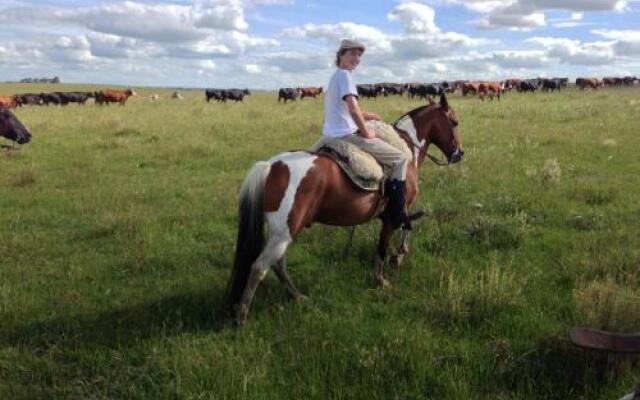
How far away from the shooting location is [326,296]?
627 cm

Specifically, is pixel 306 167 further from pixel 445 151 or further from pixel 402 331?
pixel 445 151

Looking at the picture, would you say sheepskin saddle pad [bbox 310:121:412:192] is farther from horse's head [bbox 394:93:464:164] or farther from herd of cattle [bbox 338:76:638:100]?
herd of cattle [bbox 338:76:638:100]

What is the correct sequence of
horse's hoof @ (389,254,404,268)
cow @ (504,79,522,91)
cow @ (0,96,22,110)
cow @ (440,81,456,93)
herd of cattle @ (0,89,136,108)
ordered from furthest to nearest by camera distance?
cow @ (504,79,522,91), cow @ (440,81,456,93), herd of cattle @ (0,89,136,108), cow @ (0,96,22,110), horse's hoof @ (389,254,404,268)

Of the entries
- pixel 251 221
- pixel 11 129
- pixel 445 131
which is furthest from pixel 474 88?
pixel 251 221

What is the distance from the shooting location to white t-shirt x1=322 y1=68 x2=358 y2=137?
237 inches

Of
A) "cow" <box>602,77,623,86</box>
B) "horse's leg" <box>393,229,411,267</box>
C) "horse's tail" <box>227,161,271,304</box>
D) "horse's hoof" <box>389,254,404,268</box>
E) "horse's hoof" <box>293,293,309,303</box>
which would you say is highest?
"cow" <box>602,77,623,86</box>

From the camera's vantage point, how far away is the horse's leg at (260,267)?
5504mm

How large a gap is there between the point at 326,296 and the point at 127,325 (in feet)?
6.65

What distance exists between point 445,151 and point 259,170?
10.5ft

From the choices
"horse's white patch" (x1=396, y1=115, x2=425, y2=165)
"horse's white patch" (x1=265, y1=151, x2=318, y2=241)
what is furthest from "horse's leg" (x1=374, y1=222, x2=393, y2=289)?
"horse's white patch" (x1=265, y1=151, x2=318, y2=241)

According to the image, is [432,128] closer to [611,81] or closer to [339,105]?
[339,105]

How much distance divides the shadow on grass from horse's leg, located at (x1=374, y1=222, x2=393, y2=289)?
1.73 m

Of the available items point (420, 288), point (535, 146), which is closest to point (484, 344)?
point (420, 288)

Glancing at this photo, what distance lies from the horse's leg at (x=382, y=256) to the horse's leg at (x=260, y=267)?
1490mm
